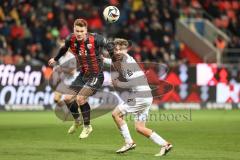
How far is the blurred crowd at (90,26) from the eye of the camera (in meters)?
24.8

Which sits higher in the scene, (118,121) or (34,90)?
(118,121)

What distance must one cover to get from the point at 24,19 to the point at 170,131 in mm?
11356

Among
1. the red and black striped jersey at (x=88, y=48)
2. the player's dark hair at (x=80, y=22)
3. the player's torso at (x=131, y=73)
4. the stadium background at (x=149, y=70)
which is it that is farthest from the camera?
the stadium background at (x=149, y=70)

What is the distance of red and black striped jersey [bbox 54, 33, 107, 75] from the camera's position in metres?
13.4

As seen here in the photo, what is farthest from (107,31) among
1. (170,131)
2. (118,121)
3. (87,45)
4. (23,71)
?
(118,121)

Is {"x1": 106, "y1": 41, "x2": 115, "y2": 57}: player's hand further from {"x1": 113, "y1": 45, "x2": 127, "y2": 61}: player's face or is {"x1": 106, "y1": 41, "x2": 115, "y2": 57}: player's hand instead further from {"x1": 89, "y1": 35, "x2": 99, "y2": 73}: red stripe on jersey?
{"x1": 113, "y1": 45, "x2": 127, "y2": 61}: player's face

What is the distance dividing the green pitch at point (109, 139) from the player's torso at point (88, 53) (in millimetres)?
1508

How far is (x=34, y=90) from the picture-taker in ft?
74.5

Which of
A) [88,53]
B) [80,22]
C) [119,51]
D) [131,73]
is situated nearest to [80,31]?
[80,22]

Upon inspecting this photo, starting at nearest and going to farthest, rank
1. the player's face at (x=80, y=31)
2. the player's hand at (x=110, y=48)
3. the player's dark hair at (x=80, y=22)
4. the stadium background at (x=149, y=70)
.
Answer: the player's hand at (x=110, y=48) → the player's dark hair at (x=80, y=22) → the player's face at (x=80, y=31) → the stadium background at (x=149, y=70)

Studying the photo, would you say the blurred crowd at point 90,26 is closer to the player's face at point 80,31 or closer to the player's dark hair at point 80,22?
the player's face at point 80,31

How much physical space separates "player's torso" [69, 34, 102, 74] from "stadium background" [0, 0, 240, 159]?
4.95 ft

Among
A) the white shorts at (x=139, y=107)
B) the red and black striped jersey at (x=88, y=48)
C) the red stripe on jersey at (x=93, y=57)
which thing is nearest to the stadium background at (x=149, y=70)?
the white shorts at (x=139, y=107)

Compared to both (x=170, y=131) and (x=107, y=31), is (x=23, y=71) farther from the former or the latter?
(x=170, y=131)
